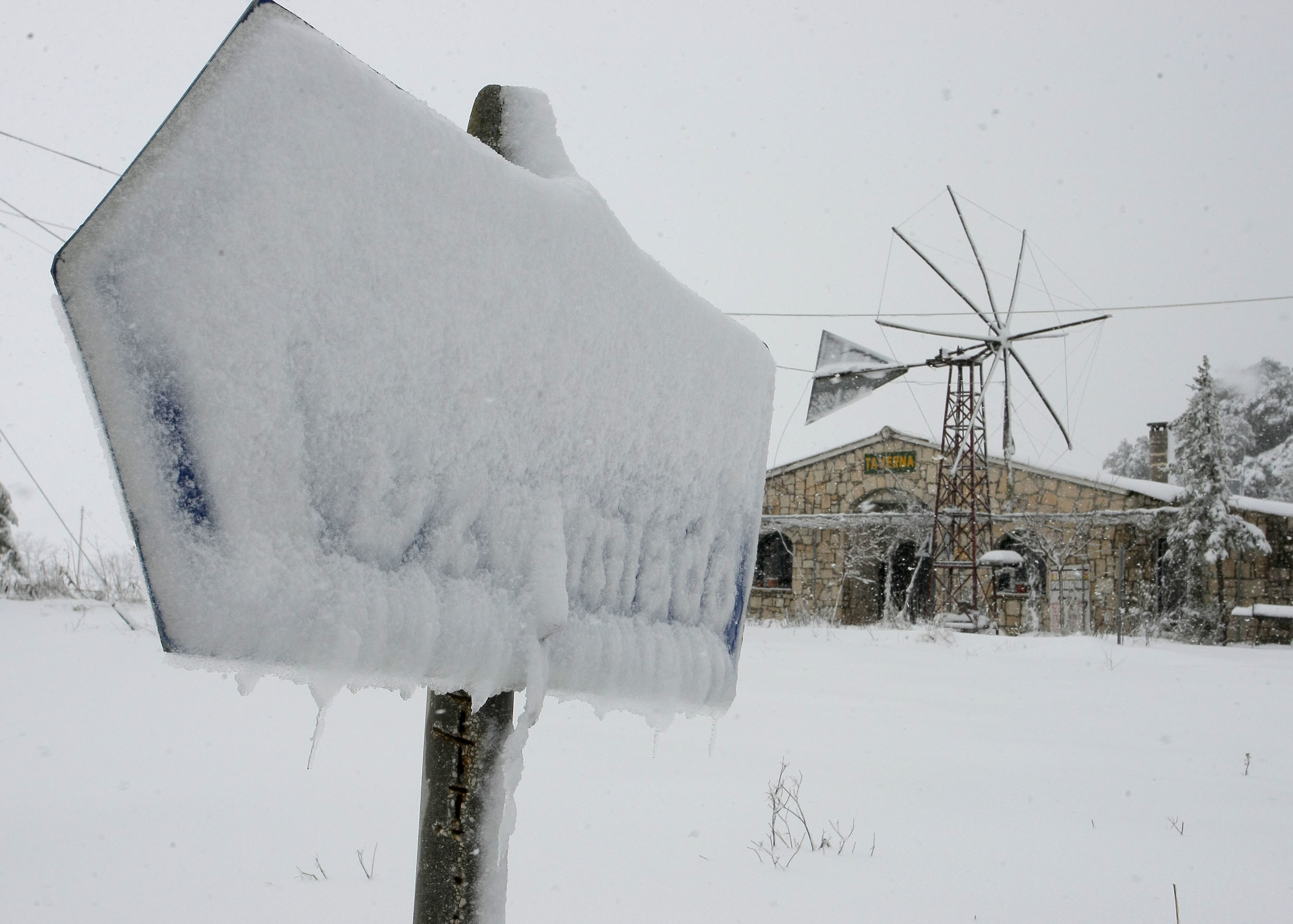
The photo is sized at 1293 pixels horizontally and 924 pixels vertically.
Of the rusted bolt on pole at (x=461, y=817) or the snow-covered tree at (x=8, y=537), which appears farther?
the snow-covered tree at (x=8, y=537)

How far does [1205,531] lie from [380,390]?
18091 millimetres

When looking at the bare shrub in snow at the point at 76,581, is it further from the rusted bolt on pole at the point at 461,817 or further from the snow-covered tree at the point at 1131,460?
the snow-covered tree at the point at 1131,460

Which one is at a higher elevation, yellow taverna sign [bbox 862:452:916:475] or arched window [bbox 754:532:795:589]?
yellow taverna sign [bbox 862:452:916:475]

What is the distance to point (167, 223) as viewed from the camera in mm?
672

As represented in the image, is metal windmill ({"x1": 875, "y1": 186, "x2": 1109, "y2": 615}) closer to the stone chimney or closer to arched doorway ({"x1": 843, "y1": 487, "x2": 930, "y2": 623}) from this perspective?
arched doorway ({"x1": 843, "y1": 487, "x2": 930, "y2": 623})

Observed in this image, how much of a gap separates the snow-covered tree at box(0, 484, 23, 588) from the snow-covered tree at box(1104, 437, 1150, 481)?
32655 mm

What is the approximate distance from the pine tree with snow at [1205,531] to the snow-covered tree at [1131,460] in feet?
52.5

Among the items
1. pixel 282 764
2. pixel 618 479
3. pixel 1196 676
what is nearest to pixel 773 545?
pixel 1196 676

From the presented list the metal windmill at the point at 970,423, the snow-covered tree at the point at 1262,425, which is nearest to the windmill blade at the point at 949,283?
the metal windmill at the point at 970,423

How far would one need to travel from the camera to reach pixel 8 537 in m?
12.4

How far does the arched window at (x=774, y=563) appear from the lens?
18.1 metres

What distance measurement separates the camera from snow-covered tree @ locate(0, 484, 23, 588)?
11.3m

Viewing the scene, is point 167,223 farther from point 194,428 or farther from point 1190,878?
point 1190,878

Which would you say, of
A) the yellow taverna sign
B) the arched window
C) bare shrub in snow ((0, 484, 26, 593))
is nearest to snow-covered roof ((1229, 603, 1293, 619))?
the yellow taverna sign
